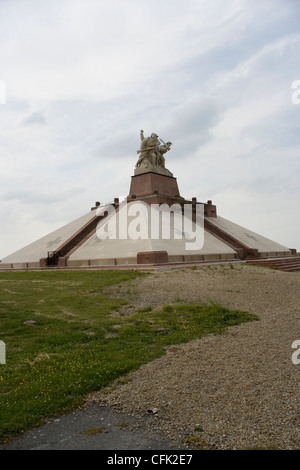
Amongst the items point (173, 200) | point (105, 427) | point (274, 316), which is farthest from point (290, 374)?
point (173, 200)

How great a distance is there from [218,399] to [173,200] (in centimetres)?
2915

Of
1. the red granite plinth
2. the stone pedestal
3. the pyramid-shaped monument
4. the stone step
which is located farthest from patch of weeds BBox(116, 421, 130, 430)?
the red granite plinth

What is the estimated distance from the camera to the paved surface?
5.09 m

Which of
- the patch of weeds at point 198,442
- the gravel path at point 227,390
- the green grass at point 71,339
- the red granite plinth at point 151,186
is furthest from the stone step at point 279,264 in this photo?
the patch of weeds at point 198,442

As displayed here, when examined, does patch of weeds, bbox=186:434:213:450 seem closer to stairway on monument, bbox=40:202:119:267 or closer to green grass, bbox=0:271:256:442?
green grass, bbox=0:271:256:442

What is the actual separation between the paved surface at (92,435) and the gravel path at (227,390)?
Result: 0.72 feet

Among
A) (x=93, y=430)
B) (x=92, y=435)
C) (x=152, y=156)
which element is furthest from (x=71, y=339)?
(x=152, y=156)

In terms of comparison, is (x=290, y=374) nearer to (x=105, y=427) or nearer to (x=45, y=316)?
(x=105, y=427)

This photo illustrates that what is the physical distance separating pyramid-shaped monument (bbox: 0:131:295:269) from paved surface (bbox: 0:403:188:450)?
→ 16.5 metres

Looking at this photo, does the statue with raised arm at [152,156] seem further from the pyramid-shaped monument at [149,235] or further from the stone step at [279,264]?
the stone step at [279,264]

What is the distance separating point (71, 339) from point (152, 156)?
2922cm

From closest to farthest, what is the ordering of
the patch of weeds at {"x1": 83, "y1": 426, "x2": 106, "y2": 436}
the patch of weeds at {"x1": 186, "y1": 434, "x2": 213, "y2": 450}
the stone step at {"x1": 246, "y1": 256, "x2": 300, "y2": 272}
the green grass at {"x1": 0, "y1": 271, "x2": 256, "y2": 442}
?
the patch of weeds at {"x1": 186, "y1": 434, "x2": 213, "y2": 450}
the patch of weeds at {"x1": 83, "y1": 426, "x2": 106, "y2": 436}
the green grass at {"x1": 0, "y1": 271, "x2": 256, "y2": 442}
the stone step at {"x1": 246, "y1": 256, "x2": 300, "y2": 272}

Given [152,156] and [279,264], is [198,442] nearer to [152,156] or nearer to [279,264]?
[279,264]

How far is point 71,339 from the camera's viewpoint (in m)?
9.96
